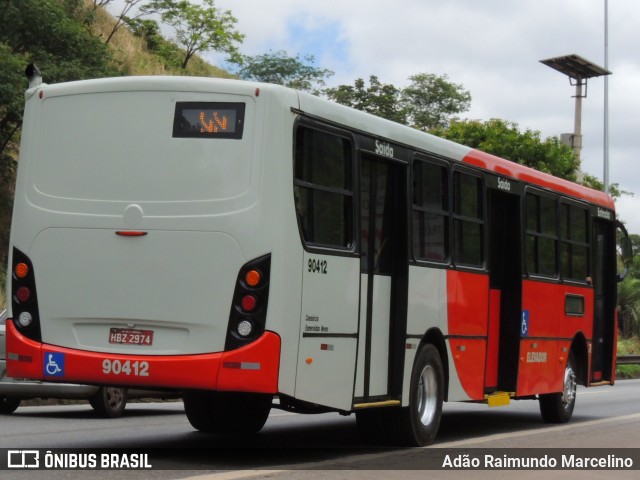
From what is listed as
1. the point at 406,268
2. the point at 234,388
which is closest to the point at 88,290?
the point at 234,388

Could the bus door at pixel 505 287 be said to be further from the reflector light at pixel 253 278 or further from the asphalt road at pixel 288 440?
the reflector light at pixel 253 278

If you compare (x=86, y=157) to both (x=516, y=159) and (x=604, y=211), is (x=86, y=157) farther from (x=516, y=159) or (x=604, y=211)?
(x=516, y=159)

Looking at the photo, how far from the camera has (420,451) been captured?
38.7ft

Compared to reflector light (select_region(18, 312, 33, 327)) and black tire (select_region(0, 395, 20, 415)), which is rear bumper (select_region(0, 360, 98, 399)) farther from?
reflector light (select_region(18, 312, 33, 327))

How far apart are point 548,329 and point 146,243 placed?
750cm

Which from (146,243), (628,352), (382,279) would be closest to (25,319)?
(146,243)

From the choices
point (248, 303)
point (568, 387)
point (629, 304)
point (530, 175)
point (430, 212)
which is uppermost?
point (629, 304)

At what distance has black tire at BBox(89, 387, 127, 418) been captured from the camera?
14.9 meters

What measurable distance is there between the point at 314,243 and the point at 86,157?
2.03m

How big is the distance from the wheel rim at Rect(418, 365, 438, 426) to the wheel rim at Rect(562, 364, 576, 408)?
4.50 m

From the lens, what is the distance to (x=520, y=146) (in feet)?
169

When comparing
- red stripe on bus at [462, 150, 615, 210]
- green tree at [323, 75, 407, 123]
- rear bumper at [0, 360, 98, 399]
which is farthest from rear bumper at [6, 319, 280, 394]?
green tree at [323, 75, 407, 123]

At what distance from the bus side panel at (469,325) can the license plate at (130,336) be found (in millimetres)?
4105

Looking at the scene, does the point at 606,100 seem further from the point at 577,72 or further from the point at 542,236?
the point at 542,236
